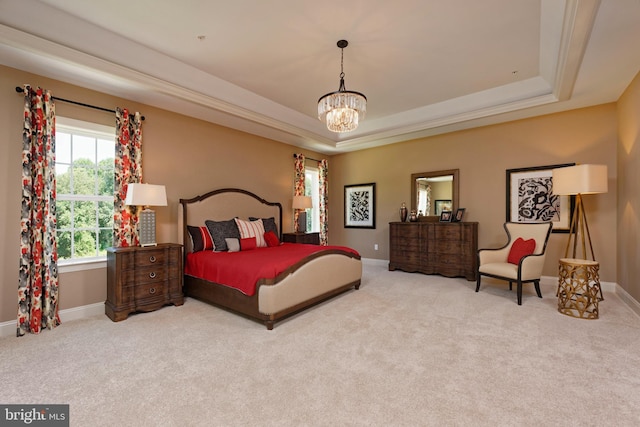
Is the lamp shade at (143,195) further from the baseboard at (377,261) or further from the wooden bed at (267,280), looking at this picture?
the baseboard at (377,261)

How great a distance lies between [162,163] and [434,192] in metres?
4.79

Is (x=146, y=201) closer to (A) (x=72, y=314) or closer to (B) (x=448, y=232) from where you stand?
(A) (x=72, y=314)

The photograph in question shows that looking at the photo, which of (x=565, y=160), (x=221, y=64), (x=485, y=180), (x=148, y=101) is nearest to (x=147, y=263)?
(x=148, y=101)

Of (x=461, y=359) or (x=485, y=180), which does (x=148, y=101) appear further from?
(x=485, y=180)

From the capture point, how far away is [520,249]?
400 centimetres

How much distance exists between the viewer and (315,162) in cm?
679

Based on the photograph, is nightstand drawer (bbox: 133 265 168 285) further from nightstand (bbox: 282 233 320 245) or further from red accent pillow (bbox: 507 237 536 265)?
red accent pillow (bbox: 507 237 536 265)

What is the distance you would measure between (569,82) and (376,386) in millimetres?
4076

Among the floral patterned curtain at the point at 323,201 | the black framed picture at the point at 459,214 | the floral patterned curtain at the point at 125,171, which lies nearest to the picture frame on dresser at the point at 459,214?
the black framed picture at the point at 459,214

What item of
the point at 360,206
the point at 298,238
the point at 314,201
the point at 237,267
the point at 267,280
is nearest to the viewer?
the point at 267,280

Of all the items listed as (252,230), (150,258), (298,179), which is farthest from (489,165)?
(150,258)

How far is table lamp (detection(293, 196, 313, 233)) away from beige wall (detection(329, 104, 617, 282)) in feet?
4.52

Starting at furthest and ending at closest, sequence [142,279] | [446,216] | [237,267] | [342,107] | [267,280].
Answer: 1. [446,216]
2. [142,279]
3. [237,267]
4. [342,107]
5. [267,280]

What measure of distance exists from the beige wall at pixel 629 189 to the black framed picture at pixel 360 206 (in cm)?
387
